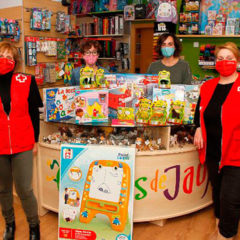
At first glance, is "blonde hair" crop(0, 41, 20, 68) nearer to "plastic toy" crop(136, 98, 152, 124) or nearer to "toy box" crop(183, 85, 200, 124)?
"plastic toy" crop(136, 98, 152, 124)

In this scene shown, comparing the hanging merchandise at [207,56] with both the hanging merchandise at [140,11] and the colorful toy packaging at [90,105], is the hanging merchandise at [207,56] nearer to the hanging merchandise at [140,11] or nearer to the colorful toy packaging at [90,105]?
the hanging merchandise at [140,11]

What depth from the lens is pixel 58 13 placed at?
4.70 meters

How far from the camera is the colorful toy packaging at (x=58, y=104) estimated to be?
2365 millimetres

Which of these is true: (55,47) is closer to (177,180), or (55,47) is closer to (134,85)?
(134,85)

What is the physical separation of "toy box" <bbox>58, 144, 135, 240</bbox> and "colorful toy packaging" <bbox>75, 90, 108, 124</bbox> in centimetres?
24

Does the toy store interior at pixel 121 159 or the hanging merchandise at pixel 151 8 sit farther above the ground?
the hanging merchandise at pixel 151 8

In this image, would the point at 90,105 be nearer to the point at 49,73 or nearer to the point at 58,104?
the point at 58,104

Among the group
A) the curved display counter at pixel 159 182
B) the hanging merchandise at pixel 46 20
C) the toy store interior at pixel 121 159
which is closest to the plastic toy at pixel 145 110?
the toy store interior at pixel 121 159

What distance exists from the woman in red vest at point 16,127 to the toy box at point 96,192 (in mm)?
285

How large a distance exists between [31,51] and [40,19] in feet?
1.72

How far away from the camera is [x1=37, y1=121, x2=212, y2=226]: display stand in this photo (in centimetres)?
237

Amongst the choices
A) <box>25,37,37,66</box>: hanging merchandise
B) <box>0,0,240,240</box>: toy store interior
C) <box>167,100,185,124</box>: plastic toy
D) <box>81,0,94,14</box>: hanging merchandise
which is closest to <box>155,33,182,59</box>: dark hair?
<box>0,0,240,240</box>: toy store interior

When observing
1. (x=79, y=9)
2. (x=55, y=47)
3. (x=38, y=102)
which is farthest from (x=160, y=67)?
(x=79, y=9)

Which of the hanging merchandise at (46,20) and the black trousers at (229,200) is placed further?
the hanging merchandise at (46,20)
